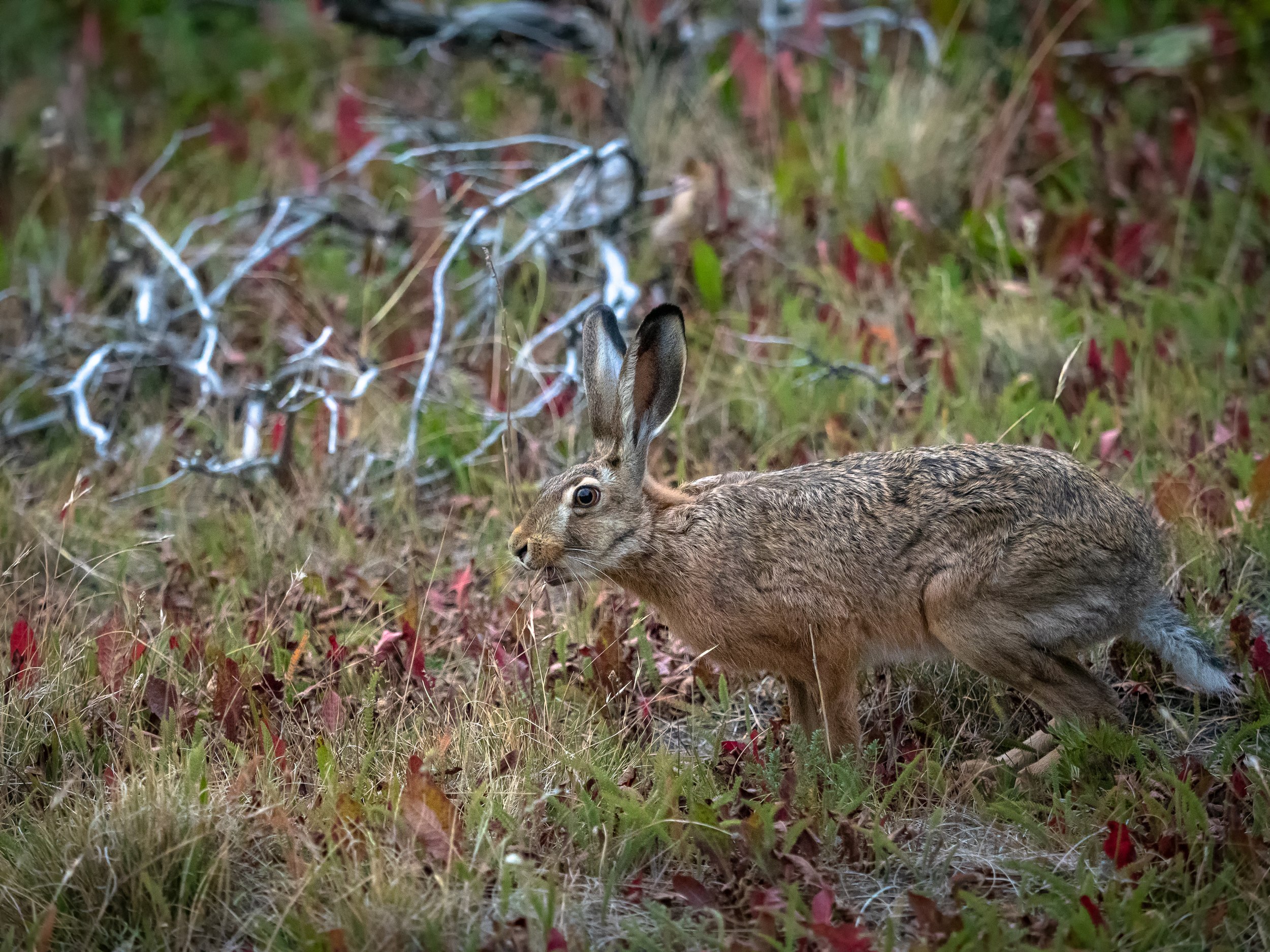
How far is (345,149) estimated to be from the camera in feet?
26.2

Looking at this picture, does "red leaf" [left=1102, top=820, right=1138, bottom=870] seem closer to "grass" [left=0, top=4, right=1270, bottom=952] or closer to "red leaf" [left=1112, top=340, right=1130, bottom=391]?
"grass" [left=0, top=4, right=1270, bottom=952]

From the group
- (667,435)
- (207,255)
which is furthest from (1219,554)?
(207,255)

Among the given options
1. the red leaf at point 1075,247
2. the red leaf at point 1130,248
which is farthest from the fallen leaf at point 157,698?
the red leaf at point 1130,248

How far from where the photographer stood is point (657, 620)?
4914mm

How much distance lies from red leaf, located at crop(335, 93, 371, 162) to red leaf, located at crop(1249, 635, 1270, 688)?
231 inches

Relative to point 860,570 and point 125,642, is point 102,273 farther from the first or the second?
point 860,570

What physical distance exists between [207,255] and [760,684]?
3.89 m

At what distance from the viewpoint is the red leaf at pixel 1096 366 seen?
555 centimetres

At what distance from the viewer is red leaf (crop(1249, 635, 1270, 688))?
4035 mm

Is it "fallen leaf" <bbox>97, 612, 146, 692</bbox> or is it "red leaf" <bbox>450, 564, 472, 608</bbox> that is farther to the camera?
"red leaf" <bbox>450, 564, 472, 608</bbox>

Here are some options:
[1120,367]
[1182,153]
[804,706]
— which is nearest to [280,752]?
[804,706]

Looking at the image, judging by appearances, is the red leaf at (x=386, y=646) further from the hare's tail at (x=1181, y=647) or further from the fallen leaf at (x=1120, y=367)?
the fallen leaf at (x=1120, y=367)

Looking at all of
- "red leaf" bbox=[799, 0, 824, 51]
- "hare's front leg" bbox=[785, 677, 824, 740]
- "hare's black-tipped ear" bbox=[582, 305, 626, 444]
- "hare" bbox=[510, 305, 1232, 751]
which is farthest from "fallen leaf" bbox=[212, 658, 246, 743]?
"red leaf" bbox=[799, 0, 824, 51]

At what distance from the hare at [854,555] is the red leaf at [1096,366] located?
142cm
